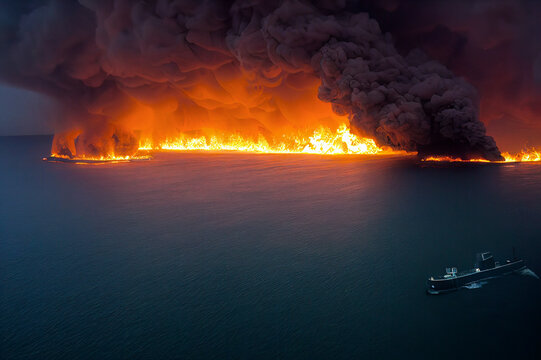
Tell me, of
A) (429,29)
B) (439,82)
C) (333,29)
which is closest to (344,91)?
(333,29)

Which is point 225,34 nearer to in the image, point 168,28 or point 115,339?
point 168,28

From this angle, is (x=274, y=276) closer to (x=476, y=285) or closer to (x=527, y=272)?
(x=476, y=285)

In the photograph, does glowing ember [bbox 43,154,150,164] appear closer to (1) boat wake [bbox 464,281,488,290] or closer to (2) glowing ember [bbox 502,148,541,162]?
(2) glowing ember [bbox 502,148,541,162]

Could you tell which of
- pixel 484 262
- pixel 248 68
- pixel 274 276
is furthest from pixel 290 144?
pixel 484 262

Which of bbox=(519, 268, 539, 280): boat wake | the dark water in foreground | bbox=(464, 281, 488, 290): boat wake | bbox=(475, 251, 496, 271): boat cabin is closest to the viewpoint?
the dark water in foreground

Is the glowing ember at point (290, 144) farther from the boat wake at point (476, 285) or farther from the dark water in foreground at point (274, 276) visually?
the boat wake at point (476, 285)

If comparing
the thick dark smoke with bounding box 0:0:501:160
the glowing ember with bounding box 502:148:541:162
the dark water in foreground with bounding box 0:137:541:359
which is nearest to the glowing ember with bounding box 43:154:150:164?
the thick dark smoke with bounding box 0:0:501:160
